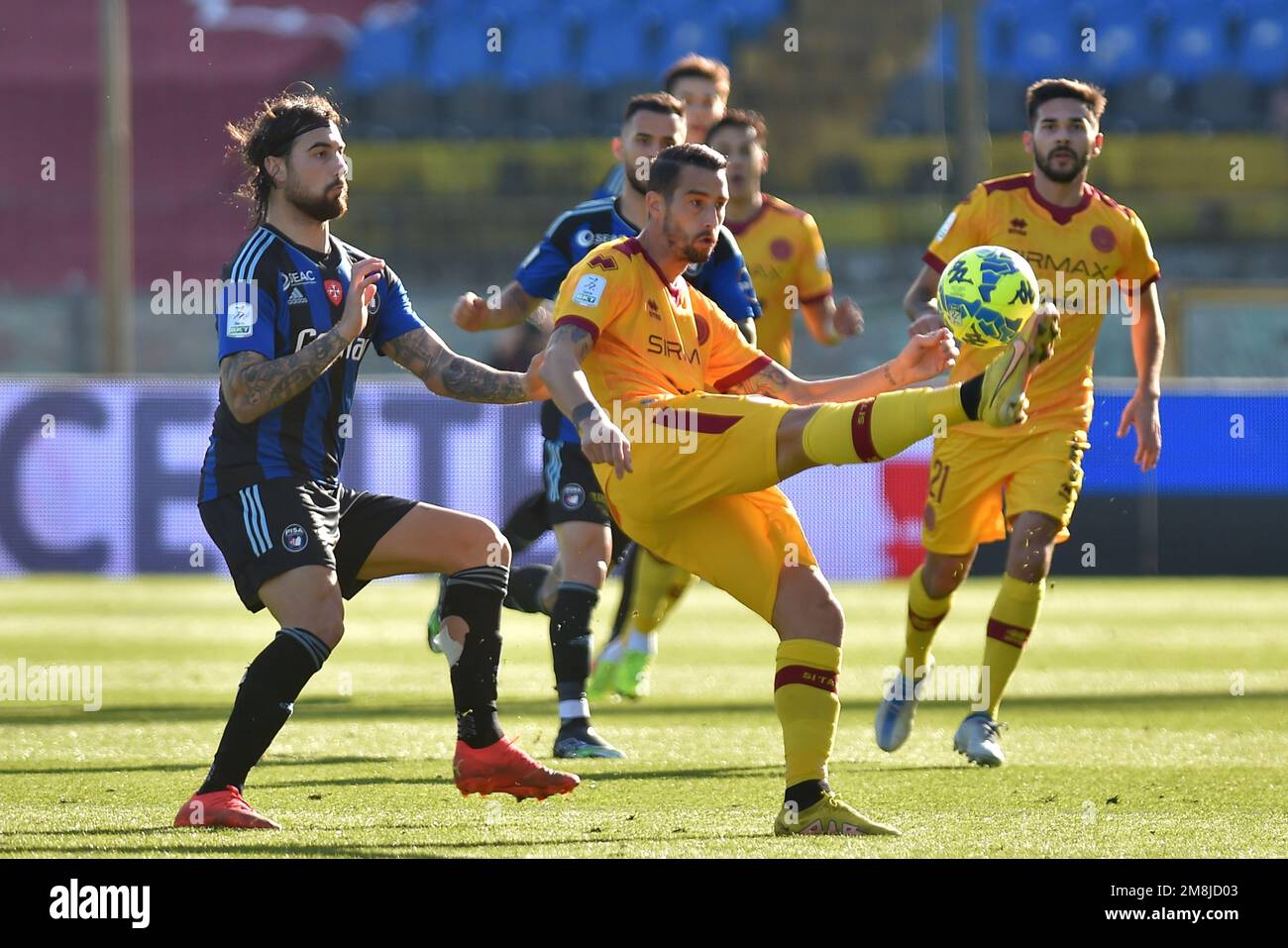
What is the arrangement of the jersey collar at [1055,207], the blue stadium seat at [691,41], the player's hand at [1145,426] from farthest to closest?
the blue stadium seat at [691,41]
the jersey collar at [1055,207]
the player's hand at [1145,426]

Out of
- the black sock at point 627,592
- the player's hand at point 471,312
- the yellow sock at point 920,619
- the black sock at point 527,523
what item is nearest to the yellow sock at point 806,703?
the player's hand at point 471,312

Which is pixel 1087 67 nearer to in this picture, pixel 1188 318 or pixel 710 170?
pixel 1188 318

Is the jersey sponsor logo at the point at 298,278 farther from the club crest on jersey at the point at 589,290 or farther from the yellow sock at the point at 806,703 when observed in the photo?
the yellow sock at the point at 806,703

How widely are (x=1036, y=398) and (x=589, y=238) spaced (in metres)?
1.85

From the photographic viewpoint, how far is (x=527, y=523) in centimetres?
909

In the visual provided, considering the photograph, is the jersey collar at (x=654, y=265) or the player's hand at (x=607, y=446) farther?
the jersey collar at (x=654, y=265)

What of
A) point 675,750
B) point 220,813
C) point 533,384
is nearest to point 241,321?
point 533,384

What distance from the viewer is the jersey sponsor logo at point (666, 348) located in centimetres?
582

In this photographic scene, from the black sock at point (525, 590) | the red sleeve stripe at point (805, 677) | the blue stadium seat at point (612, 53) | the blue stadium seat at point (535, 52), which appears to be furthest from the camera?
the blue stadium seat at point (535, 52)

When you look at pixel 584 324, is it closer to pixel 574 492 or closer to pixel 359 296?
pixel 359 296

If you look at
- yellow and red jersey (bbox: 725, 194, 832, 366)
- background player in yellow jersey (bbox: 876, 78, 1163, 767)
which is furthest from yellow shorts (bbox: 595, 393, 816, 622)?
yellow and red jersey (bbox: 725, 194, 832, 366)

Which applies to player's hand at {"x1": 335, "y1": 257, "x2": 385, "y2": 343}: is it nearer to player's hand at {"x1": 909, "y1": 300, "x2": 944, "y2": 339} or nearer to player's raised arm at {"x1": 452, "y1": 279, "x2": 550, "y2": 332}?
player's raised arm at {"x1": 452, "y1": 279, "x2": 550, "y2": 332}

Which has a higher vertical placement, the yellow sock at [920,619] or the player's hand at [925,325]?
the player's hand at [925,325]
